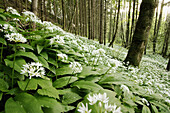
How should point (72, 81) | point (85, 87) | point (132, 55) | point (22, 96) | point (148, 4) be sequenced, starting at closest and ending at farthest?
point (22, 96), point (85, 87), point (72, 81), point (148, 4), point (132, 55)

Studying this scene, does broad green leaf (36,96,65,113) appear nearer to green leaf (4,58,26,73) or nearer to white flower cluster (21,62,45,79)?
white flower cluster (21,62,45,79)

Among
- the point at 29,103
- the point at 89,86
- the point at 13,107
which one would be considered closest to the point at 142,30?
the point at 89,86

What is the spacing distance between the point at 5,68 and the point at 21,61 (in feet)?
0.74

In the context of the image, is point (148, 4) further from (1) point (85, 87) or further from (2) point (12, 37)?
(2) point (12, 37)

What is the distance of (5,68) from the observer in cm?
152

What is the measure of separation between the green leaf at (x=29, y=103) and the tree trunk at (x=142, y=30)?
487cm

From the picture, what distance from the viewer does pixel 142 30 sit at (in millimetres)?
4637

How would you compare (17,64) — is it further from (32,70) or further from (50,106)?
(50,106)

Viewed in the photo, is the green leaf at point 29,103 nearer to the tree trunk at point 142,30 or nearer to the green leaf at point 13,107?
the green leaf at point 13,107

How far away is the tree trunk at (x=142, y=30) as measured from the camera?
4.51 m

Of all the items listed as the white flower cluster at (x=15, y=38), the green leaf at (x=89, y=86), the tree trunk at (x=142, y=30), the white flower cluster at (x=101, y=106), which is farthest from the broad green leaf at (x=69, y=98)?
the tree trunk at (x=142, y=30)

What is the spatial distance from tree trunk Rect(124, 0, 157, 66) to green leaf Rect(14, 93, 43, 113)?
192 inches

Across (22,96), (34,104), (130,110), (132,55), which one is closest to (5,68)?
(22,96)

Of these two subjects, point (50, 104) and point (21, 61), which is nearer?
point (50, 104)
